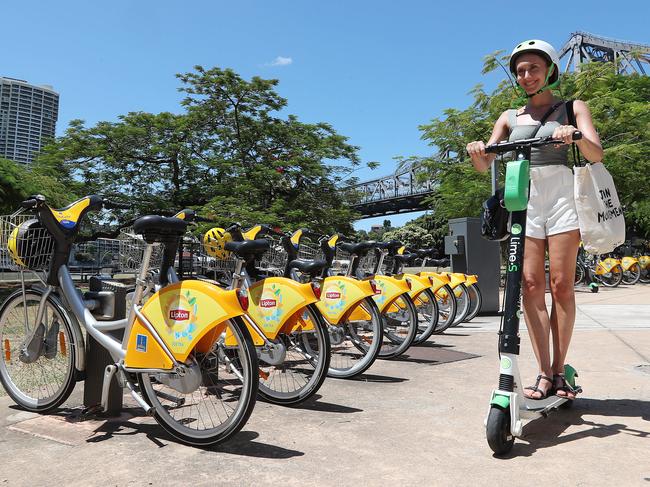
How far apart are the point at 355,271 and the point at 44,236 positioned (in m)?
3.05

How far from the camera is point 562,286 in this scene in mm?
2984

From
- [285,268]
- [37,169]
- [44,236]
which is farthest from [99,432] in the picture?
[37,169]

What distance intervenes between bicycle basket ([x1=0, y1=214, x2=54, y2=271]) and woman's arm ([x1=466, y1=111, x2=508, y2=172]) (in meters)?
2.47

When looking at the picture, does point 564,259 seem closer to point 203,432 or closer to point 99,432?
point 203,432

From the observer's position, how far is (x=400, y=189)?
69312 millimetres

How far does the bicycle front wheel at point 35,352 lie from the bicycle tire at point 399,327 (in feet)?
9.24

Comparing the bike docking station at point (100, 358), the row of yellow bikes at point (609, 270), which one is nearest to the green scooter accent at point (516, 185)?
the bike docking station at point (100, 358)

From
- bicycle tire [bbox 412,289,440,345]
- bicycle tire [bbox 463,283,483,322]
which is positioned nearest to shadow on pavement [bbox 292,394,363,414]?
bicycle tire [bbox 412,289,440,345]

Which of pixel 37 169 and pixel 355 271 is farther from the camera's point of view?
pixel 37 169

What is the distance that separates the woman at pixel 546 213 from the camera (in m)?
2.88

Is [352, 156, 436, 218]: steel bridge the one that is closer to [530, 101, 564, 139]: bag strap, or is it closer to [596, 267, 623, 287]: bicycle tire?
[596, 267, 623, 287]: bicycle tire

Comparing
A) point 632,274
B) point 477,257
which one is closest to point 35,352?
point 477,257

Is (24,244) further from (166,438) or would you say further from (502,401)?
(502,401)

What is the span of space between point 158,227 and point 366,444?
1.52 metres
